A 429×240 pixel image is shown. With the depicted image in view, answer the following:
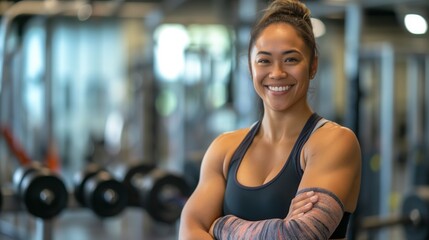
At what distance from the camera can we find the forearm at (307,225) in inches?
49.1

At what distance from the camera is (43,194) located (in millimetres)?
3338

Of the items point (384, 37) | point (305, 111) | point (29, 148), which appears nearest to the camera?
point (305, 111)

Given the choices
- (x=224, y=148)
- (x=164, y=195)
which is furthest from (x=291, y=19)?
(x=164, y=195)

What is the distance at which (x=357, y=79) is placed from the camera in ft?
12.6

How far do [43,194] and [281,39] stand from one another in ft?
7.34

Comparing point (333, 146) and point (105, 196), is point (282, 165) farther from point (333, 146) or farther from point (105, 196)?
point (105, 196)

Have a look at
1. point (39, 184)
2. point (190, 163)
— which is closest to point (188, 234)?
point (39, 184)

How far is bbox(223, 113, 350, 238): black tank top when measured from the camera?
1330mm

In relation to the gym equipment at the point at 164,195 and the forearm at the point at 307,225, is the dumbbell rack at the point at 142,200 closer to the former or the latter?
the gym equipment at the point at 164,195

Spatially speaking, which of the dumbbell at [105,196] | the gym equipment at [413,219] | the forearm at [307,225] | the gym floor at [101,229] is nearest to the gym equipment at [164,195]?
the dumbbell at [105,196]

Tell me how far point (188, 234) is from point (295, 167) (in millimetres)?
271

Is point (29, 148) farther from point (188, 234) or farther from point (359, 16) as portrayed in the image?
point (188, 234)

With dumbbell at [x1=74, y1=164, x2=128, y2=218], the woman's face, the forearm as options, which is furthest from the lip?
dumbbell at [x1=74, y1=164, x2=128, y2=218]

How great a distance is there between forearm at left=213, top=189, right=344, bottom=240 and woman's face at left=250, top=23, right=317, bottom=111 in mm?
208
